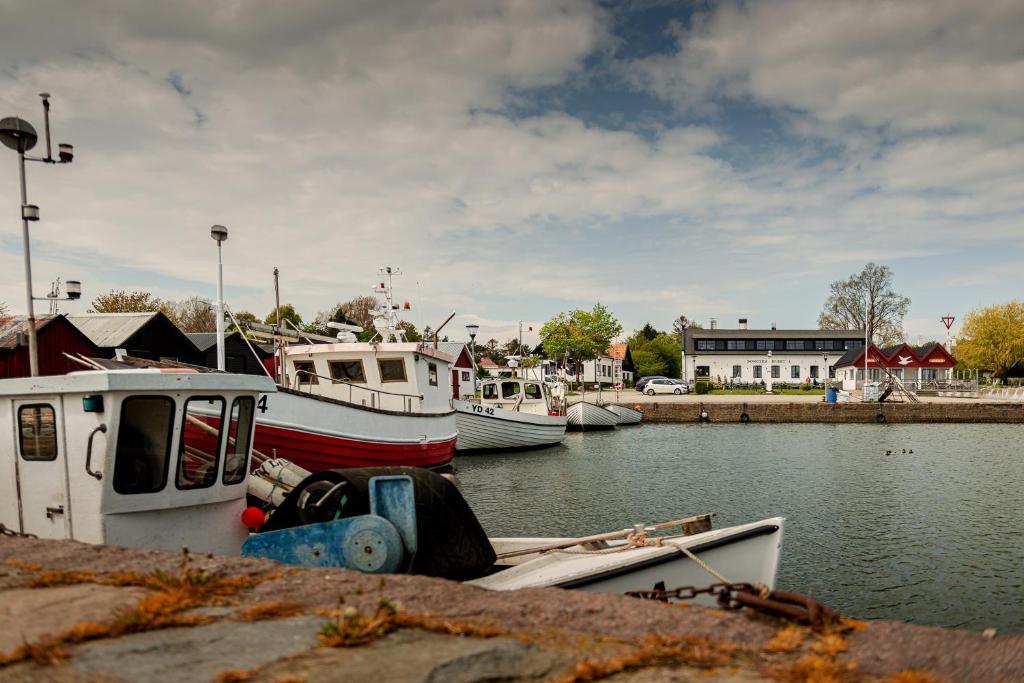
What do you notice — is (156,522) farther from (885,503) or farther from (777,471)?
(777,471)

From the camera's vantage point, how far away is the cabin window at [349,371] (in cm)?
1991

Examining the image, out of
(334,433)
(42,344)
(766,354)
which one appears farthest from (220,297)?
(766,354)

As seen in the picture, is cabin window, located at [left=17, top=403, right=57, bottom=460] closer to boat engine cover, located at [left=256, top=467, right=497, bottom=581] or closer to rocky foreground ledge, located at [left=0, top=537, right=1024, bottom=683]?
boat engine cover, located at [left=256, top=467, right=497, bottom=581]

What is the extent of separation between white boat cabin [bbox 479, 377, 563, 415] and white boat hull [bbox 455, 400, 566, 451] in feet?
6.65

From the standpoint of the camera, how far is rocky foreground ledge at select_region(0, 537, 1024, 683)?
10.7 feet

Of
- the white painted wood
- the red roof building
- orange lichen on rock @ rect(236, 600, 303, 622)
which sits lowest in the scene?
the white painted wood

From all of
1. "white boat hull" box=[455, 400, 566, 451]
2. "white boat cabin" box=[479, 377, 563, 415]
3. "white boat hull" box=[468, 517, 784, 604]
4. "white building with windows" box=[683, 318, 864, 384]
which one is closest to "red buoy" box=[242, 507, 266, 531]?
"white boat hull" box=[468, 517, 784, 604]

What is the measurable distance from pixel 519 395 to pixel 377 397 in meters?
16.1

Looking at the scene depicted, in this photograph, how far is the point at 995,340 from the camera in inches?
2945

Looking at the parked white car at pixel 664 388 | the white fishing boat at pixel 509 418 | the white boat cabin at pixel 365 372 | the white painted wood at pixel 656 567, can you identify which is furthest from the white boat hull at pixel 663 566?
the parked white car at pixel 664 388

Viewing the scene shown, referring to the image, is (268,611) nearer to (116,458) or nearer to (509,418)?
(116,458)

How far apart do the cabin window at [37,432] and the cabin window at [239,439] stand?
1.75 m

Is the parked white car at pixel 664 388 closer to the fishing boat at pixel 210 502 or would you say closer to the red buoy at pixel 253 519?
the fishing boat at pixel 210 502

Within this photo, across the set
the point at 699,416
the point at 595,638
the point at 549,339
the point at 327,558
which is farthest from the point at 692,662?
the point at 549,339
